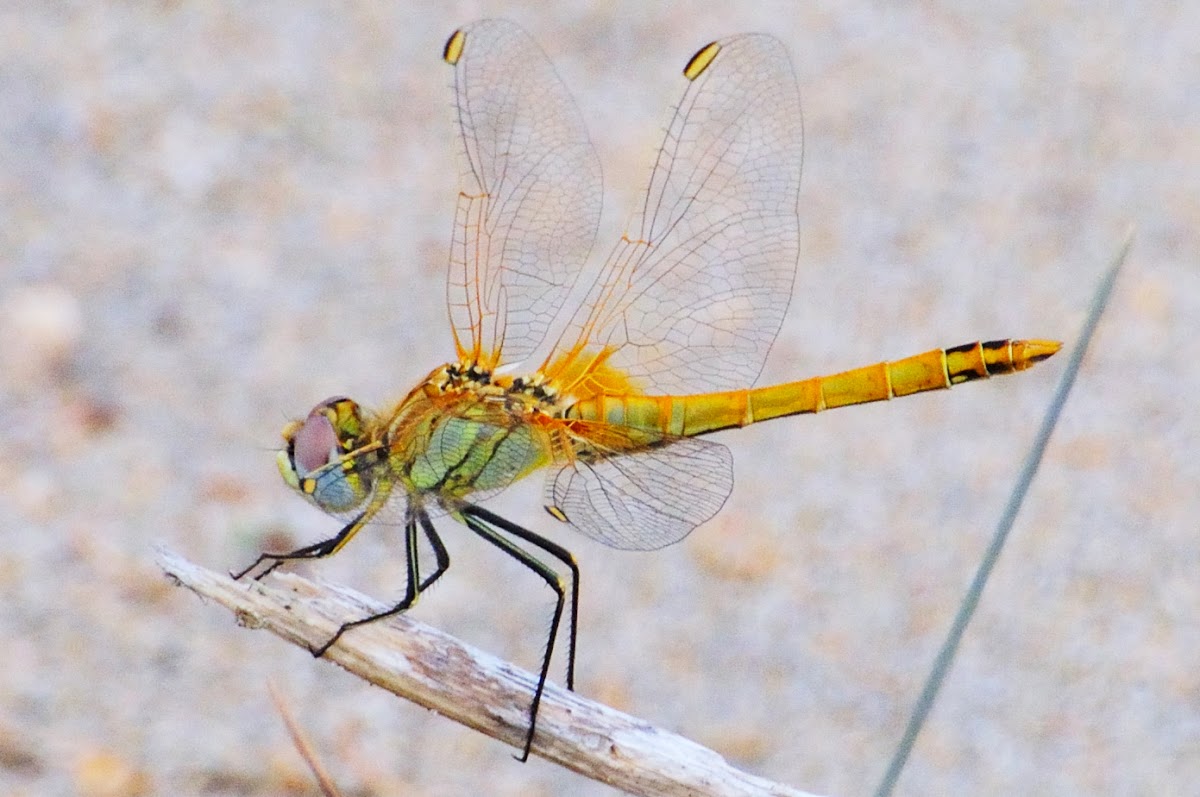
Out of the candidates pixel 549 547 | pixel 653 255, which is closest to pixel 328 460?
pixel 549 547

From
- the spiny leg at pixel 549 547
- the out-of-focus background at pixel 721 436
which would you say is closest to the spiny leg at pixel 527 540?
the spiny leg at pixel 549 547

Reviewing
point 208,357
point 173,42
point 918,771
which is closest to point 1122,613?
point 918,771

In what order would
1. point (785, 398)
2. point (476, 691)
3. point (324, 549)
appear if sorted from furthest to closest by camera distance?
1. point (785, 398)
2. point (324, 549)
3. point (476, 691)

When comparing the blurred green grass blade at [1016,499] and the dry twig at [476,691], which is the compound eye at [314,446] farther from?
the blurred green grass blade at [1016,499]

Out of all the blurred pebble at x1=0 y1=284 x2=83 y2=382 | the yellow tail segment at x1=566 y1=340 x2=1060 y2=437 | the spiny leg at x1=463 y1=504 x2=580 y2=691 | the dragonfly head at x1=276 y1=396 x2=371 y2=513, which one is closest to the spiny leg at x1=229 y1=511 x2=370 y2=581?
the dragonfly head at x1=276 y1=396 x2=371 y2=513

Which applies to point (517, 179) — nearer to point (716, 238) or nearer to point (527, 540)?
point (716, 238)

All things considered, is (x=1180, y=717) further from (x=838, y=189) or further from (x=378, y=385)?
(x=378, y=385)

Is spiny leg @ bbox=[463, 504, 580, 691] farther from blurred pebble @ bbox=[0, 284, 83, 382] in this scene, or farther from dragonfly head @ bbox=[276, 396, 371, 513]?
blurred pebble @ bbox=[0, 284, 83, 382]
